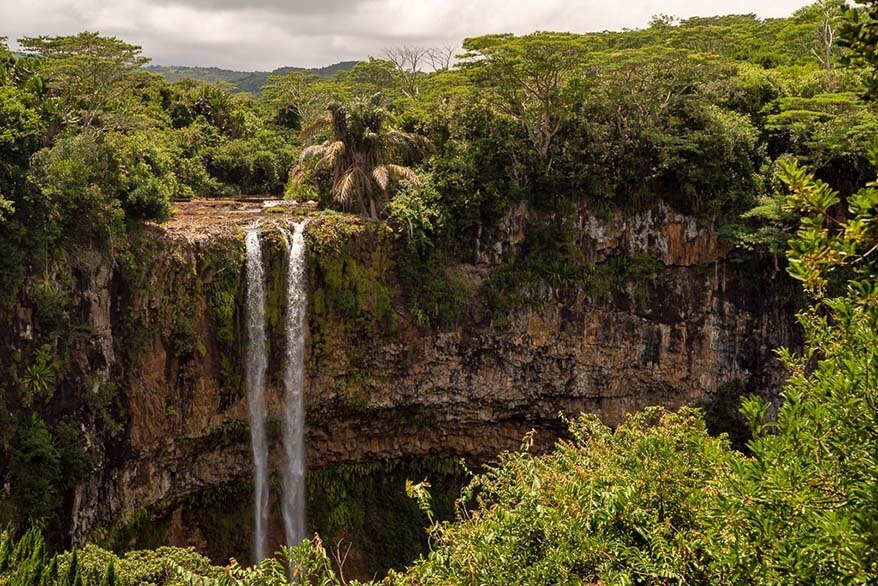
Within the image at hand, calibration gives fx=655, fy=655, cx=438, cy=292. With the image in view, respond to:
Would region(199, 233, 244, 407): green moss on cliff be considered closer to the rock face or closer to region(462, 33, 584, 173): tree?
the rock face

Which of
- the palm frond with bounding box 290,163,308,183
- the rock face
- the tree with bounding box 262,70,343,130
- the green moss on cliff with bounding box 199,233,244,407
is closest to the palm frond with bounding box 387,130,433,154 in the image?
the palm frond with bounding box 290,163,308,183

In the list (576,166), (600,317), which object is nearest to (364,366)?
(600,317)

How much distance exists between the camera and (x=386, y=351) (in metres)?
16.8

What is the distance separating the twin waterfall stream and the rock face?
0.25 m

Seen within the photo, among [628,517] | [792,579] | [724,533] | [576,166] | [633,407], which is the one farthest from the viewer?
[633,407]

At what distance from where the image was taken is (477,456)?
19.1 m

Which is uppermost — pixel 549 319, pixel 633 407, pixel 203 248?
pixel 203 248

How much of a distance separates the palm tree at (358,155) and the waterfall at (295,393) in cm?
173

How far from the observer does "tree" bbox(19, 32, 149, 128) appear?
51.7 feet

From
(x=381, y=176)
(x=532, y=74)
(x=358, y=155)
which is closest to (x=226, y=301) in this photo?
(x=381, y=176)

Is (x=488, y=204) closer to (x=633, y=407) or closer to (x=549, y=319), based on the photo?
(x=549, y=319)

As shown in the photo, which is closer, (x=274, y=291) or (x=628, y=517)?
(x=628, y=517)

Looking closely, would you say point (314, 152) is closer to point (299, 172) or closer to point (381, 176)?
point (299, 172)

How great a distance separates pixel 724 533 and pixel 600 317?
44.5ft
